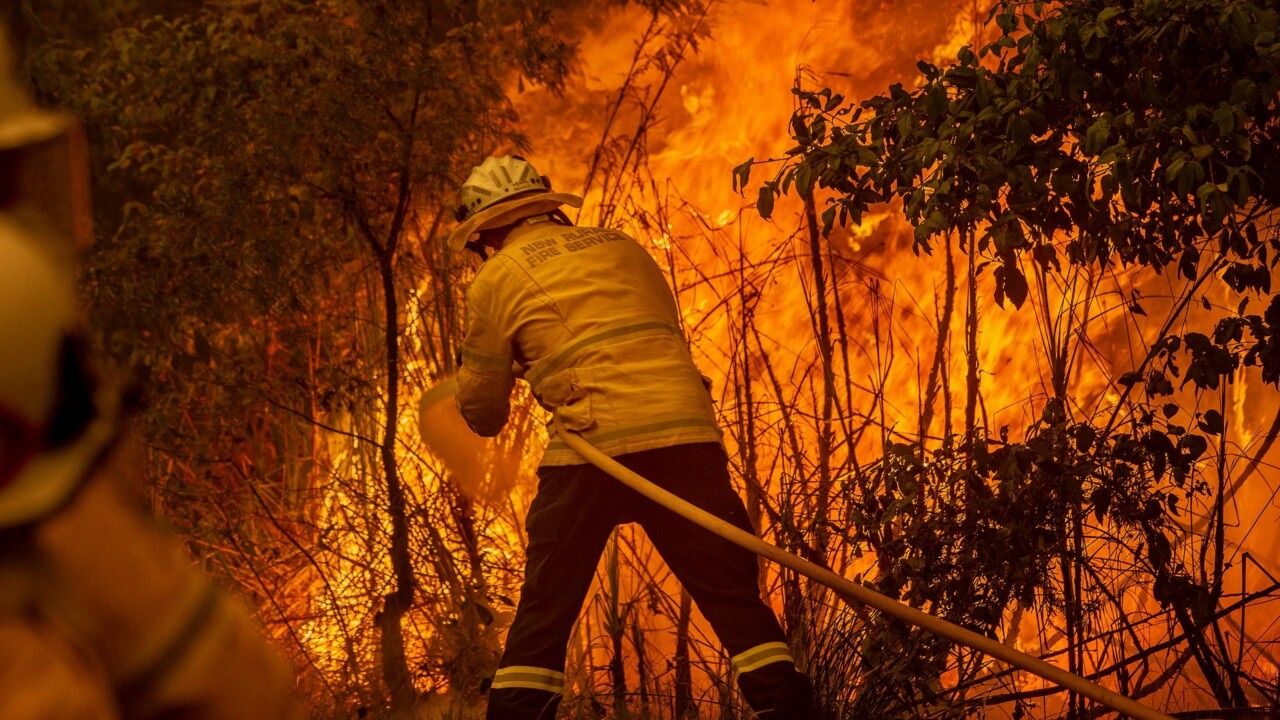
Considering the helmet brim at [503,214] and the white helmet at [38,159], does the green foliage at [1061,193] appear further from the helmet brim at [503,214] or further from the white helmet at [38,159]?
the white helmet at [38,159]

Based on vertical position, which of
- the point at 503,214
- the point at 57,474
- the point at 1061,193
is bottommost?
the point at 57,474

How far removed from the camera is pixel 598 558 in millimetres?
4055

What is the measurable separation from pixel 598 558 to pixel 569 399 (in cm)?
49

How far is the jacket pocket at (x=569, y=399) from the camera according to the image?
4.07m

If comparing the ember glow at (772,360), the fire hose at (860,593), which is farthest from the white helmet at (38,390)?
the ember glow at (772,360)

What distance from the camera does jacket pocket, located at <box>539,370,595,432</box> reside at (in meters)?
4.07

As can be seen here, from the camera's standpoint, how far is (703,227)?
20.3 ft

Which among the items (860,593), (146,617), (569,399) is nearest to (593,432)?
(569,399)

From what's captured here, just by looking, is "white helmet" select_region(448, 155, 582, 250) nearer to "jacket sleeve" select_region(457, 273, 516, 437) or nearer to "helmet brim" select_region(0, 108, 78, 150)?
"jacket sleeve" select_region(457, 273, 516, 437)

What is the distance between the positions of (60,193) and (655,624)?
5091mm

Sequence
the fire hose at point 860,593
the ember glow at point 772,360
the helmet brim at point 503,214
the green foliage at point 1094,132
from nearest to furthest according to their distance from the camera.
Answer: the green foliage at point 1094,132 < the fire hose at point 860,593 < the helmet brim at point 503,214 < the ember glow at point 772,360

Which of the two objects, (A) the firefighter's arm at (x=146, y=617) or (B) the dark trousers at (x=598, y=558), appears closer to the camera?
(A) the firefighter's arm at (x=146, y=617)

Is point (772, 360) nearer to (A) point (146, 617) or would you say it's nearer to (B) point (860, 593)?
(B) point (860, 593)

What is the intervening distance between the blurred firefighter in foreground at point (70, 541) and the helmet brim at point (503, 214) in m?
3.32
